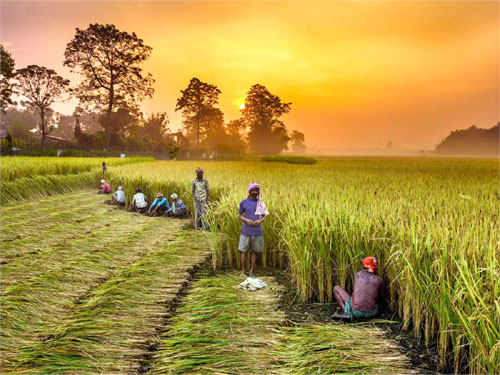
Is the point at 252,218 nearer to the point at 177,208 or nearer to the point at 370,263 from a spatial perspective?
the point at 370,263

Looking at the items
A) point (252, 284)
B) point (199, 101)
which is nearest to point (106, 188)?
point (252, 284)

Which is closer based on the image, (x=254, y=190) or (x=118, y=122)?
(x=254, y=190)

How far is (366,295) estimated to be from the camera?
405 cm

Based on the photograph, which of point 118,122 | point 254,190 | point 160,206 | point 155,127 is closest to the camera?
point 254,190

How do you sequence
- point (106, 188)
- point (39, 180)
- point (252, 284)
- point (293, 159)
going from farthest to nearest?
point (293, 159)
point (106, 188)
point (39, 180)
point (252, 284)

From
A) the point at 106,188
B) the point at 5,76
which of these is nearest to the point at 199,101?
the point at 5,76

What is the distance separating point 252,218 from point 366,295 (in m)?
2.32

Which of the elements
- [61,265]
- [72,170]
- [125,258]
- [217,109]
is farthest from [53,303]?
[217,109]

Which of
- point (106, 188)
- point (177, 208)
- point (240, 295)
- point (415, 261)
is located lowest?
point (240, 295)

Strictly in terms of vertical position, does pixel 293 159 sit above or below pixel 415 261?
above

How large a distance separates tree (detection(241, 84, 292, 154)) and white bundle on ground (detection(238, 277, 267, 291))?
68421mm

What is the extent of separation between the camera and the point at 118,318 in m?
4.21

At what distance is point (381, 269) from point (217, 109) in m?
60.4

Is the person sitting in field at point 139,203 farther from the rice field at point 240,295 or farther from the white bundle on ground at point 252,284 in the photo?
the white bundle on ground at point 252,284
